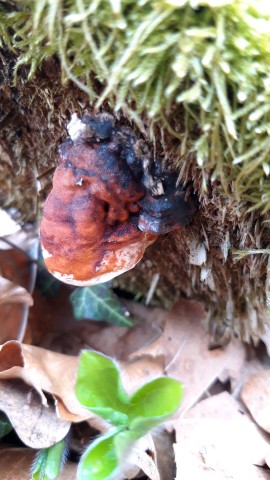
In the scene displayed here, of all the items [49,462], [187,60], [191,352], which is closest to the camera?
[187,60]

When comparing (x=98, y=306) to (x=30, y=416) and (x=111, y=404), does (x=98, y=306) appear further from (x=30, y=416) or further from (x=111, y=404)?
(x=111, y=404)

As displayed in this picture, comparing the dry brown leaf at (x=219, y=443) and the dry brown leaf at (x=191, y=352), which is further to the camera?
the dry brown leaf at (x=191, y=352)

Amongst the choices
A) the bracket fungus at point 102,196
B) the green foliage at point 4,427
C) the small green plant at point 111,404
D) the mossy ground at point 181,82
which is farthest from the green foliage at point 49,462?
the mossy ground at point 181,82

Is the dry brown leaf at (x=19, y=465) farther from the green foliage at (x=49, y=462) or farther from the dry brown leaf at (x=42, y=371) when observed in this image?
the dry brown leaf at (x=42, y=371)

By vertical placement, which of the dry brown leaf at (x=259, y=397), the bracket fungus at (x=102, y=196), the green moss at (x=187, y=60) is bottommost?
the dry brown leaf at (x=259, y=397)

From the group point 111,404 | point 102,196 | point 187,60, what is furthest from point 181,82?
point 111,404

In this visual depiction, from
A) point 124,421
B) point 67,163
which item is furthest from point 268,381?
point 67,163
